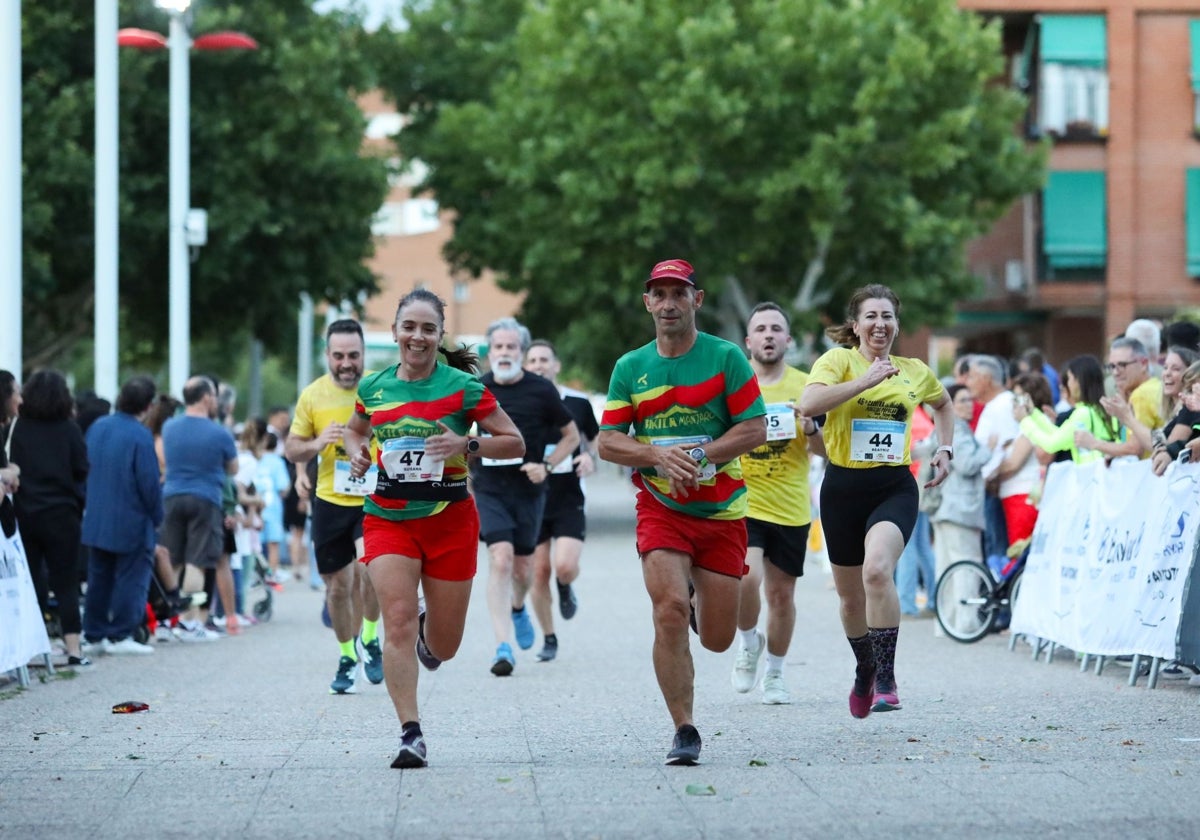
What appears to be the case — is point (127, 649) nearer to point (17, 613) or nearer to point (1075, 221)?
point (17, 613)

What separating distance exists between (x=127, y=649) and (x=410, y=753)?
24.7 feet

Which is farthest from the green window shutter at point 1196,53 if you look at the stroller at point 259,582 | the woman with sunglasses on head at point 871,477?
the woman with sunglasses on head at point 871,477

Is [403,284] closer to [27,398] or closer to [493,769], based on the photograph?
[27,398]

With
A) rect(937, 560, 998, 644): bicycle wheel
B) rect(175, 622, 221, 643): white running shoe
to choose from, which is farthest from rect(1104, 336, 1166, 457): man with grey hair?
rect(175, 622, 221, 643): white running shoe

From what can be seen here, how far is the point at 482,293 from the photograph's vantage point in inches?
3868

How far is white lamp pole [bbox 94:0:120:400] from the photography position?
861 inches

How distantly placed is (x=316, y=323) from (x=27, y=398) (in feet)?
133

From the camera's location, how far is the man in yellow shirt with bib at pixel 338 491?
12273mm

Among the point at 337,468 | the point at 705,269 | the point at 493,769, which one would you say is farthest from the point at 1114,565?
the point at 705,269

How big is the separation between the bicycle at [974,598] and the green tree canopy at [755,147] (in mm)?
21793

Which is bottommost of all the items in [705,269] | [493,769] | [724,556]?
[493,769]

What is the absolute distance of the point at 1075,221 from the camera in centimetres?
4772

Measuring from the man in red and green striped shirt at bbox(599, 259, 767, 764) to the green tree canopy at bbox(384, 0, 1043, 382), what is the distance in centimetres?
2879

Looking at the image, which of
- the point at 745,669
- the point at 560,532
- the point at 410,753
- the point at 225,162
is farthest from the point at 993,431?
the point at 225,162
